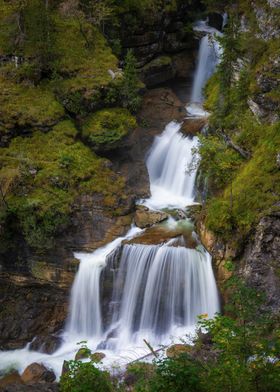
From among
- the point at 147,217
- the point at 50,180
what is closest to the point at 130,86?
the point at 50,180

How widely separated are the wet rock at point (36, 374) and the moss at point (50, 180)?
4.13 m

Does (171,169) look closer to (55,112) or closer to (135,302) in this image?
(55,112)

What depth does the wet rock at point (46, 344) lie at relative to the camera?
15250mm

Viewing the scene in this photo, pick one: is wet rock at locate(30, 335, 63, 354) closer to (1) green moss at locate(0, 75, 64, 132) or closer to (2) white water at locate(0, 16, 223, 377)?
(2) white water at locate(0, 16, 223, 377)

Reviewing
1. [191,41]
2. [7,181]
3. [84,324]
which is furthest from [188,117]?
[84,324]

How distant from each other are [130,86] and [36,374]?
43.3 ft

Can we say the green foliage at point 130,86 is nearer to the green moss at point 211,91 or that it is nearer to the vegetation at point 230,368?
the green moss at point 211,91

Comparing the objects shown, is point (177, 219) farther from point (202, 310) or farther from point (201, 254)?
point (202, 310)

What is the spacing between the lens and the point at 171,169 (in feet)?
67.8

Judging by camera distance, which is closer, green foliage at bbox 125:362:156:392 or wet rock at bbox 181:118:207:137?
green foliage at bbox 125:362:156:392

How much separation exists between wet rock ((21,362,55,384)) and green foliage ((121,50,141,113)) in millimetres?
12316

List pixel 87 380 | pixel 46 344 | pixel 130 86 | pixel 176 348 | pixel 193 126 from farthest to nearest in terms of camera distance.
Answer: pixel 193 126, pixel 130 86, pixel 46 344, pixel 176 348, pixel 87 380

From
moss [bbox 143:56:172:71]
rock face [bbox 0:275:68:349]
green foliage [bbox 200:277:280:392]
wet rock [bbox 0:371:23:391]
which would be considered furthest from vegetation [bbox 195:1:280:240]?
wet rock [bbox 0:371:23:391]

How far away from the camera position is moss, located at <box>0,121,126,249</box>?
53.3 feet
